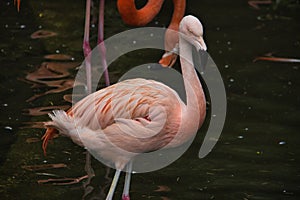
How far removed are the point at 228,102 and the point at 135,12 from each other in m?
1.31

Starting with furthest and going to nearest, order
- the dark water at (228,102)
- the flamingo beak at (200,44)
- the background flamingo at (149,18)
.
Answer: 1. the background flamingo at (149,18)
2. the dark water at (228,102)
3. the flamingo beak at (200,44)

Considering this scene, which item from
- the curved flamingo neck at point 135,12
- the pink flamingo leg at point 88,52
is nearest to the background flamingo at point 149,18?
the curved flamingo neck at point 135,12

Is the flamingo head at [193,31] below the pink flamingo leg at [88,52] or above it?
above

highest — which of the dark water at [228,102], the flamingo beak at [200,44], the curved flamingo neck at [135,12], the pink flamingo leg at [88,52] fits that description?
the flamingo beak at [200,44]

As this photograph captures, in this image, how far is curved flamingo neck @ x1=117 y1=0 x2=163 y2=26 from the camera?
5977 mm

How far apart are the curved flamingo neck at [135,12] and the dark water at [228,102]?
1.00 m

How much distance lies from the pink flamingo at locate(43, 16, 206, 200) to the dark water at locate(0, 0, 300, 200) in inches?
21.3

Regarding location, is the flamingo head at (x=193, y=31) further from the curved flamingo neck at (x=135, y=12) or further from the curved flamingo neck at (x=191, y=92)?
the curved flamingo neck at (x=135, y=12)

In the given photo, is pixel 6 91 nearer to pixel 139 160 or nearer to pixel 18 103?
pixel 18 103

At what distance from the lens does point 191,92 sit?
4414 millimetres

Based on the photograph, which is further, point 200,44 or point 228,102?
point 228,102

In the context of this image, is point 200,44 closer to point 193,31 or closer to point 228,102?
point 193,31

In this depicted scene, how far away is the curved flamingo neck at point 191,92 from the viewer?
14.3 feet

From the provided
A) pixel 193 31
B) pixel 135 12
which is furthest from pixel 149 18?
pixel 193 31
